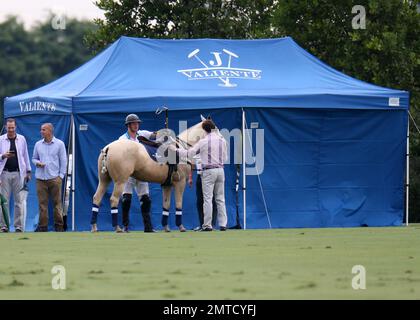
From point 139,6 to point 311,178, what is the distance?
14.1m

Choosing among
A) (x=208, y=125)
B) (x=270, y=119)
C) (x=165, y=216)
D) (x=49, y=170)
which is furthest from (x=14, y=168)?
(x=270, y=119)

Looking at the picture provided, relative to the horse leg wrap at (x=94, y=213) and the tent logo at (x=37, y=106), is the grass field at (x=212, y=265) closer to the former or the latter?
the horse leg wrap at (x=94, y=213)

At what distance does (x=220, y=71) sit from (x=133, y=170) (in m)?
4.42

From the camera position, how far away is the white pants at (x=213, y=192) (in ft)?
68.5

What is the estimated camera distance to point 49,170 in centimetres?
2189

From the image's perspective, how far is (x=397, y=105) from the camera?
23344mm

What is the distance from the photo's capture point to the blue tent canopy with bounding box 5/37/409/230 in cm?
2256

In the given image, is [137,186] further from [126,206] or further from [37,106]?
[37,106]

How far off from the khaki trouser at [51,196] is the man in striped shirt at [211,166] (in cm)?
272

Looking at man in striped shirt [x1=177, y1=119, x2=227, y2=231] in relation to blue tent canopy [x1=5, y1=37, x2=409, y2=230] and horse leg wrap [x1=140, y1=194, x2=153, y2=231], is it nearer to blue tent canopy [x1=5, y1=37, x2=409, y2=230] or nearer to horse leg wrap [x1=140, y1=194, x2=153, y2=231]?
horse leg wrap [x1=140, y1=194, x2=153, y2=231]

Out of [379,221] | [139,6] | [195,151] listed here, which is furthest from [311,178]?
[139,6]

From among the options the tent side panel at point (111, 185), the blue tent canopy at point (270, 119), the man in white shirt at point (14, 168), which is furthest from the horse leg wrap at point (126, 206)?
the man in white shirt at point (14, 168)

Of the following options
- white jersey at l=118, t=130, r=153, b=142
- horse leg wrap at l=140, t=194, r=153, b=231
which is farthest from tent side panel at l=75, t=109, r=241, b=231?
horse leg wrap at l=140, t=194, r=153, b=231

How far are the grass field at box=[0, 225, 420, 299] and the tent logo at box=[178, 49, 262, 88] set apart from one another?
5431 mm
